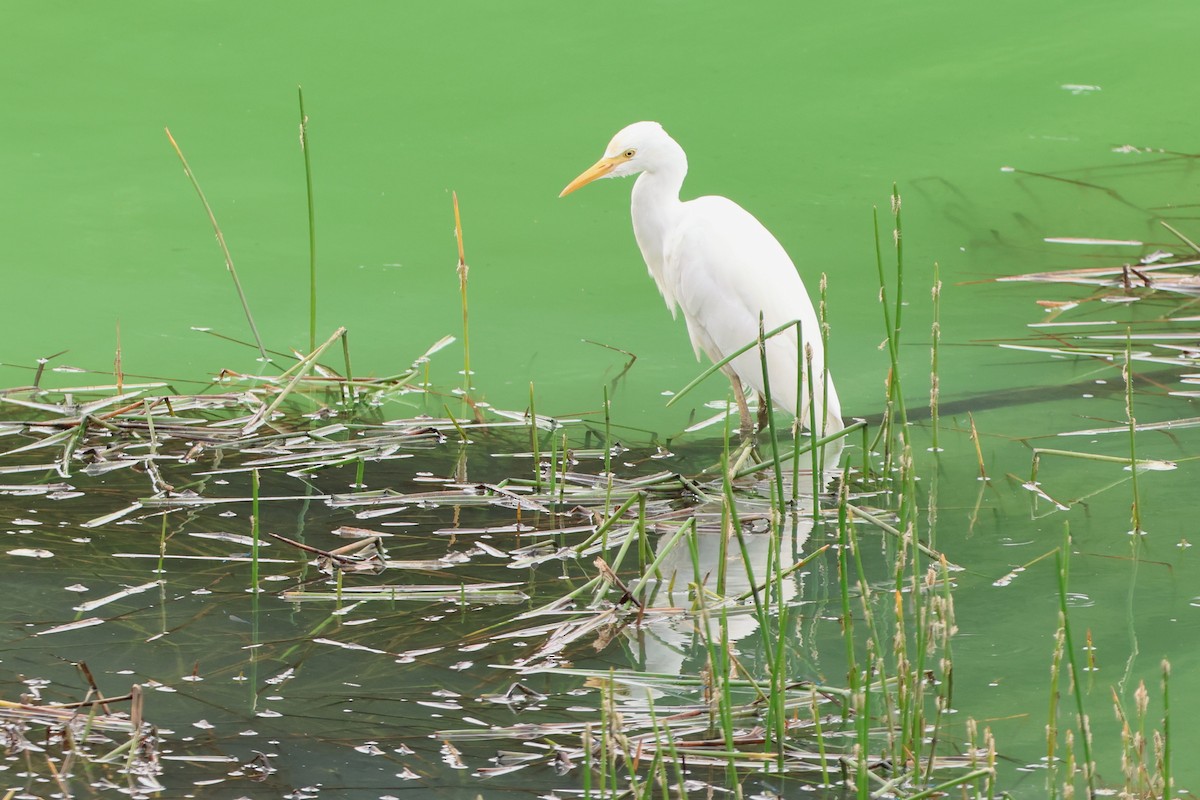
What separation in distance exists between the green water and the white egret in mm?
168

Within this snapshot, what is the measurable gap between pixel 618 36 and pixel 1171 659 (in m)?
3.31

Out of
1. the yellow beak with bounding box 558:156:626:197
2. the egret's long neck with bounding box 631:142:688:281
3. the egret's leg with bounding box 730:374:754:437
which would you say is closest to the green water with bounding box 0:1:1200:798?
the egret's leg with bounding box 730:374:754:437

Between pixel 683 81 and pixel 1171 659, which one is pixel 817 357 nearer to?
pixel 1171 659

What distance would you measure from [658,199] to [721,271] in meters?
0.24

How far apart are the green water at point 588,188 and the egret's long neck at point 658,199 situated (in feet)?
1.01

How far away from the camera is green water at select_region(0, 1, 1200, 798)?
10.1ft

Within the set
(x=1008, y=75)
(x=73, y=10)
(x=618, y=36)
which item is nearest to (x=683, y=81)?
(x=618, y=36)

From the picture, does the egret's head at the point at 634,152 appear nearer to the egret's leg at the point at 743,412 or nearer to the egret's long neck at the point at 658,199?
the egret's long neck at the point at 658,199

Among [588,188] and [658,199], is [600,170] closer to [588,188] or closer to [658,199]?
[658,199]

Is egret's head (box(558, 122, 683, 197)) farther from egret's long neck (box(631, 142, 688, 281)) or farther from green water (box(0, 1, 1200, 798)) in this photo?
green water (box(0, 1, 1200, 798))

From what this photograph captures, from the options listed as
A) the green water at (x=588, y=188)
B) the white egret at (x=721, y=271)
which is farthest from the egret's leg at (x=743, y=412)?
the green water at (x=588, y=188)

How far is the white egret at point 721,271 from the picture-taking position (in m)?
2.97

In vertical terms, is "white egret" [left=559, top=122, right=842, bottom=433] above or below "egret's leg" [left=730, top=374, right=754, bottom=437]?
above

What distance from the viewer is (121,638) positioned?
1.86 meters
